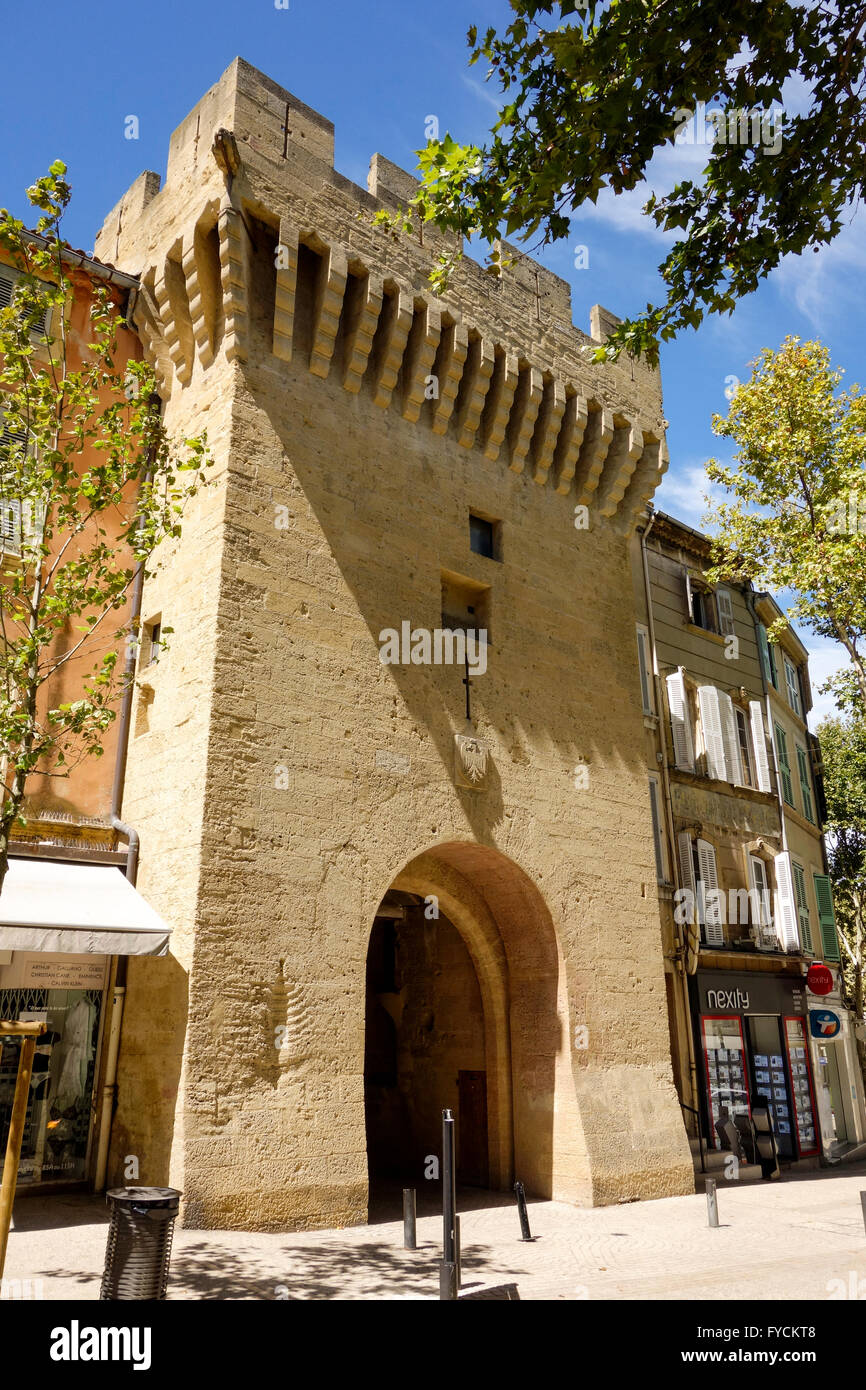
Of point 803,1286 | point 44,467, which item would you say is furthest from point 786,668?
point 44,467

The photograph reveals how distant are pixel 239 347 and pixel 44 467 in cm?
412

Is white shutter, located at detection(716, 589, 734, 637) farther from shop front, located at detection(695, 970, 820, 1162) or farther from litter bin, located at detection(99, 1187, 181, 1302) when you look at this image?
litter bin, located at detection(99, 1187, 181, 1302)

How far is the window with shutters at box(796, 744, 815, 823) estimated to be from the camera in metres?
24.9

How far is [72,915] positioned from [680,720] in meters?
12.9

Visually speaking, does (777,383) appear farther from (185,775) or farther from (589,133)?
(185,775)

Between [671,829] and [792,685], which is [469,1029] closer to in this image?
[671,829]

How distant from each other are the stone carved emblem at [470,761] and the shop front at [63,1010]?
422 centimetres

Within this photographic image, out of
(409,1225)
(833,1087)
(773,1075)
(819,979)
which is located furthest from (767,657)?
(409,1225)

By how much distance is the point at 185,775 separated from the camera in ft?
33.8

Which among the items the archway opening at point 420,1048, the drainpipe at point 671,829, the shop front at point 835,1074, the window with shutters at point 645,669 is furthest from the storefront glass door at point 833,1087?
the archway opening at point 420,1048

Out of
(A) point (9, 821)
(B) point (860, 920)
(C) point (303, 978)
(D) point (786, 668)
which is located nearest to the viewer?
(A) point (9, 821)

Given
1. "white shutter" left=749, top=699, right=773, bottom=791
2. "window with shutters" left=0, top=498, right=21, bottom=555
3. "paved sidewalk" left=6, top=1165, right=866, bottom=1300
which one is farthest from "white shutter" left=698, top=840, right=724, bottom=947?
"window with shutters" left=0, top=498, right=21, bottom=555

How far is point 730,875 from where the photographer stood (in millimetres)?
19531

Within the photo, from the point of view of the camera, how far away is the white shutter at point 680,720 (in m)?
19.0
